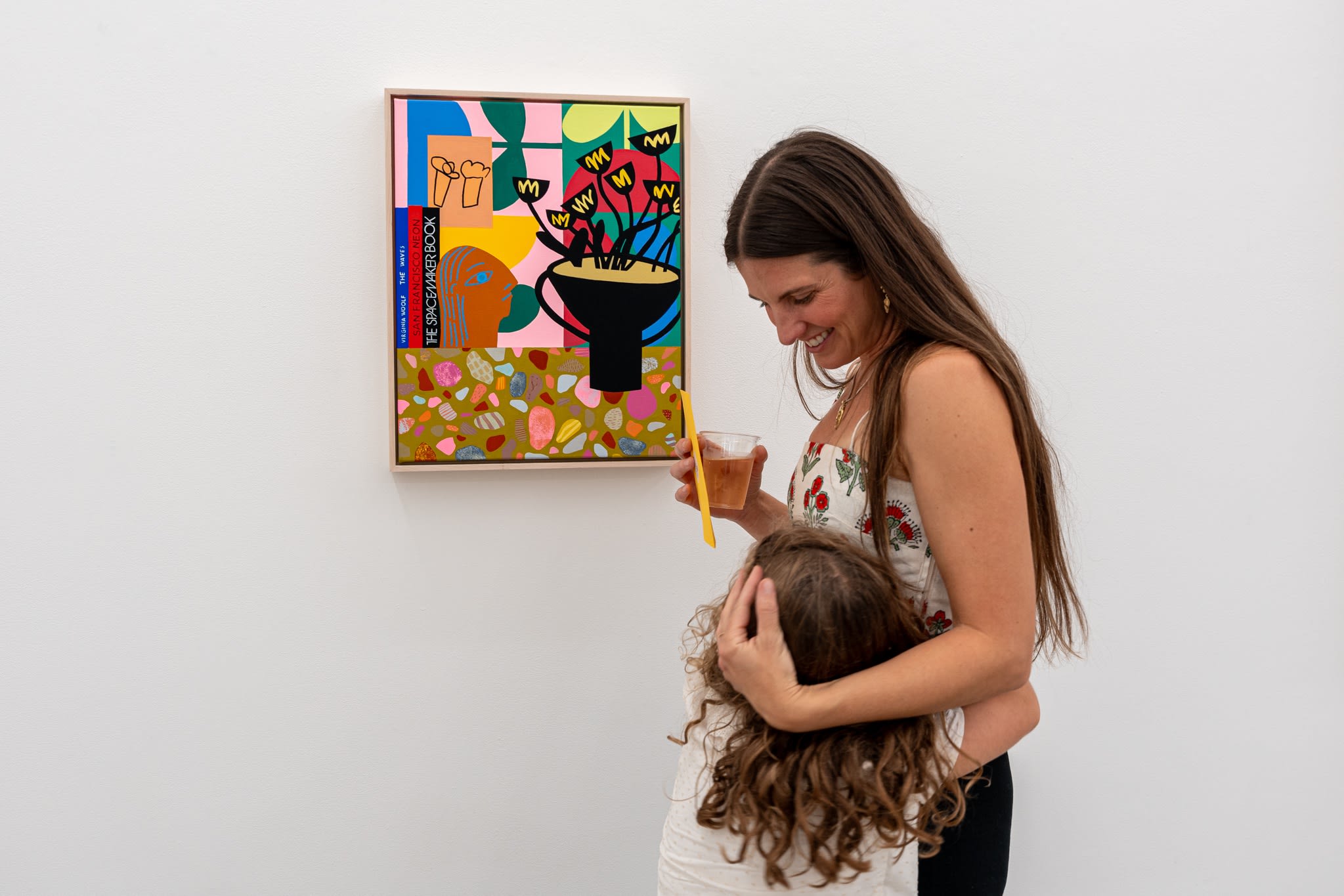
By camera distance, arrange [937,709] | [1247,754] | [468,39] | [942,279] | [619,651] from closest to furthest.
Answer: [937,709], [942,279], [468,39], [619,651], [1247,754]

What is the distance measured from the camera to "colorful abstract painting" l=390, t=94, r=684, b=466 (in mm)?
1656

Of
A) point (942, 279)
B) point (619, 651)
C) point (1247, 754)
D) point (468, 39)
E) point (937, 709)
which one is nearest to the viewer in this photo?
point (937, 709)

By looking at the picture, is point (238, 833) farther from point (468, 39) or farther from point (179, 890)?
point (468, 39)

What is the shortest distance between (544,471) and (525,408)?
13 cm

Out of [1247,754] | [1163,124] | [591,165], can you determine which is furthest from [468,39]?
[1247,754]

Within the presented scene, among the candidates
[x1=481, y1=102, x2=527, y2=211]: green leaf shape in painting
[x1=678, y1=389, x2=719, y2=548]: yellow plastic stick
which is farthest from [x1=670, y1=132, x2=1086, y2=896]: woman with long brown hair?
[x1=481, y1=102, x2=527, y2=211]: green leaf shape in painting

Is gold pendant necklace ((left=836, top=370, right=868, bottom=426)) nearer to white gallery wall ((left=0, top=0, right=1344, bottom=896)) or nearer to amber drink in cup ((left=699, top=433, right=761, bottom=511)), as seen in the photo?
amber drink in cup ((left=699, top=433, right=761, bottom=511))

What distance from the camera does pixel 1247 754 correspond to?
1.97m

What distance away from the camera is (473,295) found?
1.67 meters

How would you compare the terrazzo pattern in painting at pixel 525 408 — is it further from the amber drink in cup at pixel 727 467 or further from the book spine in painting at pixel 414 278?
the amber drink in cup at pixel 727 467

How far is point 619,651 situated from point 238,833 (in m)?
0.76

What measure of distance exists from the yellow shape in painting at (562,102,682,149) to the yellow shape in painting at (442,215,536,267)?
6.9 inches

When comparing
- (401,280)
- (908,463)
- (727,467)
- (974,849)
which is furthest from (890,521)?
(401,280)

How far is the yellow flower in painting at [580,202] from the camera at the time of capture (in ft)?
5.54
